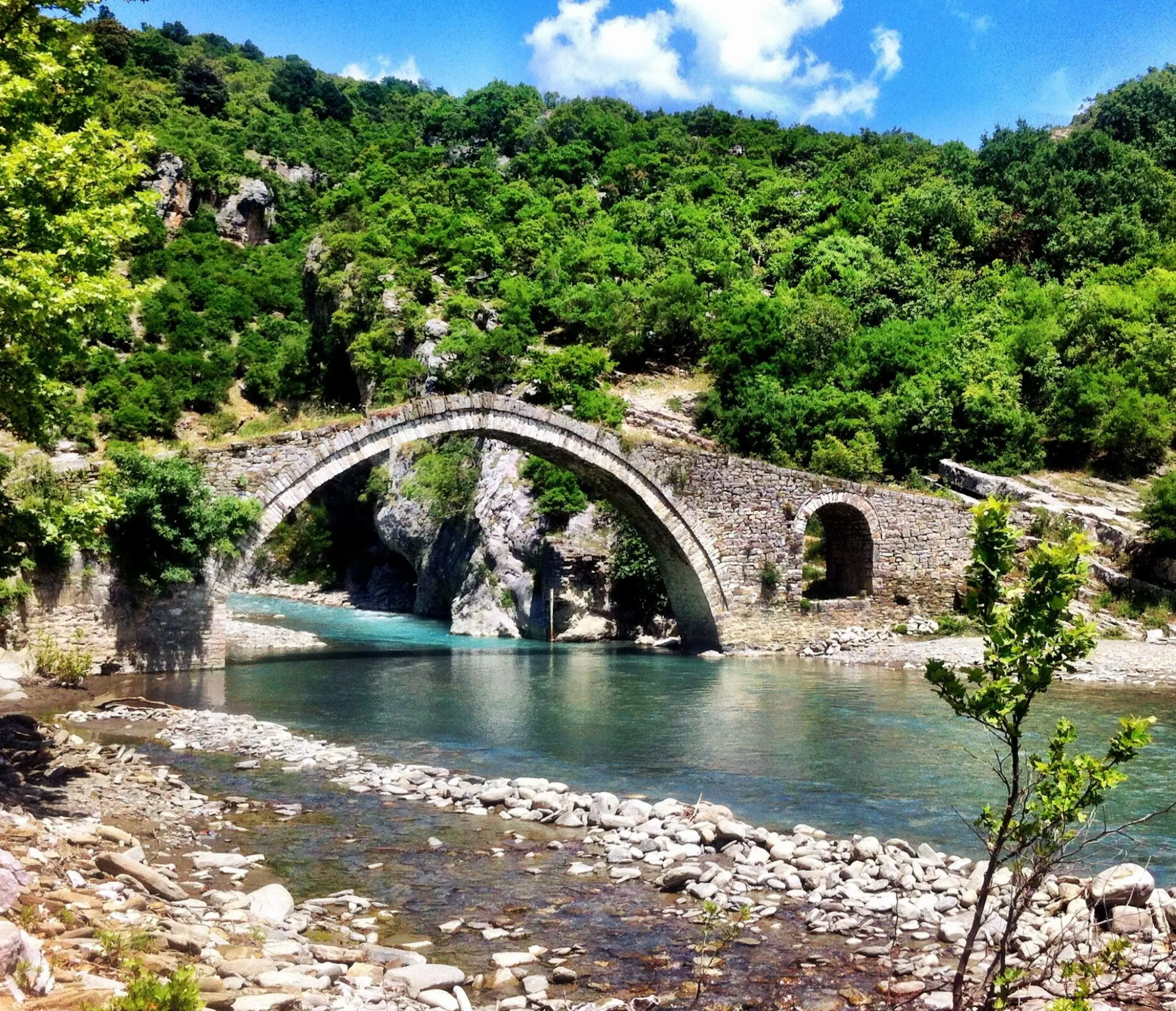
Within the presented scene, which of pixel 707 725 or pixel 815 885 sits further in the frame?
pixel 707 725

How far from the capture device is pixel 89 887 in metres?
5.02

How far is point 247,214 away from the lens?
4906 centimetres

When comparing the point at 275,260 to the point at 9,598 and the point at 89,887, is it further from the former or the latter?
the point at 89,887

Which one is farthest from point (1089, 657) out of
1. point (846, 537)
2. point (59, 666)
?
point (59, 666)

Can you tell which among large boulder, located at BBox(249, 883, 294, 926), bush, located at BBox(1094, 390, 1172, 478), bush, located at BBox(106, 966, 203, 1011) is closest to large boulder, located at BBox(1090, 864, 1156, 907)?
large boulder, located at BBox(249, 883, 294, 926)

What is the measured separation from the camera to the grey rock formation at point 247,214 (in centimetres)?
4859

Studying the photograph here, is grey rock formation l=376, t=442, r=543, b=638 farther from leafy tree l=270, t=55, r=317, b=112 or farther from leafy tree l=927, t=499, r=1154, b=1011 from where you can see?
leafy tree l=270, t=55, r=317, b=112

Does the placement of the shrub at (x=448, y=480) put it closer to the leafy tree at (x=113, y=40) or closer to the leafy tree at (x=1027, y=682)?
the leafy tree at (x=1027, y=682)

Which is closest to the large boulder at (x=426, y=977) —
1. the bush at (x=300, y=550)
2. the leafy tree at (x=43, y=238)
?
the leafy tree at (x=43, y=238)

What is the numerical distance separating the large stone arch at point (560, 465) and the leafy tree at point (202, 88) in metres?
45.1

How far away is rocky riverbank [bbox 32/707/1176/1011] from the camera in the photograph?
4934mm

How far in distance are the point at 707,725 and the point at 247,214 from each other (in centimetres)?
4480

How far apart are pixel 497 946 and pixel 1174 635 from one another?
57.7ft

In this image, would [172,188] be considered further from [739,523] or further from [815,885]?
[815,885]
